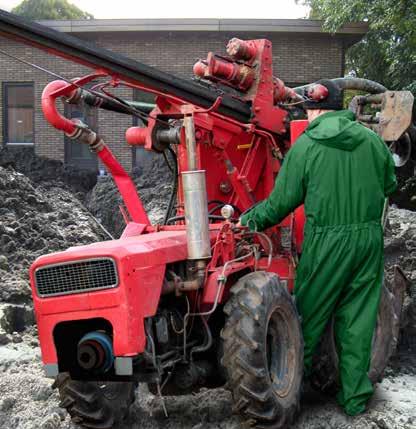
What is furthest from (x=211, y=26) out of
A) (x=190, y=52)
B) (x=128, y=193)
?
(x=128, y=193)

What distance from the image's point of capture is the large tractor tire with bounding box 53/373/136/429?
4.40 m

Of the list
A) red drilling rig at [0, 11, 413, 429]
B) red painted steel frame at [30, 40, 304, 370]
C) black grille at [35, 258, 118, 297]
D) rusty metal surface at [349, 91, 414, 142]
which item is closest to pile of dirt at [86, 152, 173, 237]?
rusty metal surface at [349, 91, 414, 142]

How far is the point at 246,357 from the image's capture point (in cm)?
407

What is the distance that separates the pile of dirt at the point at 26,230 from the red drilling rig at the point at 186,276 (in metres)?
3.50

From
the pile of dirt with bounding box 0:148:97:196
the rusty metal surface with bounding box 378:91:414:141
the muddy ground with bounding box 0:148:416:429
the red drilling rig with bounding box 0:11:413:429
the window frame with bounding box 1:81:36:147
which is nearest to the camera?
→ the red drilling rig with bounding box 0:11:413:429

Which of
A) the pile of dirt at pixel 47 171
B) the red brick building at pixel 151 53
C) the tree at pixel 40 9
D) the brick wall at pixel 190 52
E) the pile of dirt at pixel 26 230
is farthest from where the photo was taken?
the tree at pixel 40 9

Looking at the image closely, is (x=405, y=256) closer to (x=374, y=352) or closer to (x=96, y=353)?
(x=374, y=352)

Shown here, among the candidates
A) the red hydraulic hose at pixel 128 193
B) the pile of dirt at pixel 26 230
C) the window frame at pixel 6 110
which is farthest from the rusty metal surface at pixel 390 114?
the window frame at pixel 6 110

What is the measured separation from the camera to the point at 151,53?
20.3 metres

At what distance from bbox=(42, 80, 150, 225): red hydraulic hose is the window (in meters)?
17.0

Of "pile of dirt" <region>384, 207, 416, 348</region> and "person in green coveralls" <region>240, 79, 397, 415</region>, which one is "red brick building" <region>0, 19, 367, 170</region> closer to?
"pile of dirt" <region>384, 207, 416, 348</region>

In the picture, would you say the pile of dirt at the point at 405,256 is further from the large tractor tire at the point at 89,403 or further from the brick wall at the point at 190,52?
the brick wall at the point at 190,52

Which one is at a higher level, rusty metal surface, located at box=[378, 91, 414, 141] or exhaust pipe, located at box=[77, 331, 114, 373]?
rusty metal surface, located at box=[378, 91, 414, 141]

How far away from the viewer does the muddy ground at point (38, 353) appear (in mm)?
4672
